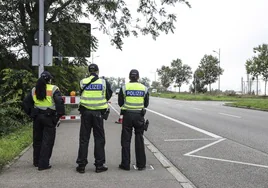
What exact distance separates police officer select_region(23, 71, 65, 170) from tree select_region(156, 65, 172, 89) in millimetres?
79284

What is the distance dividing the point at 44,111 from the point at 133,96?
1.59 metres

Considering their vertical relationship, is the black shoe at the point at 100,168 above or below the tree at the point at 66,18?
below

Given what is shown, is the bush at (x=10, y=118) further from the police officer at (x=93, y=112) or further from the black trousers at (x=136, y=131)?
the black trousers at (x=136, y=131)

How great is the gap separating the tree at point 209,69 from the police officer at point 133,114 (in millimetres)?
56912

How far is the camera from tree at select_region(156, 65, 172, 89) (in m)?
87.8

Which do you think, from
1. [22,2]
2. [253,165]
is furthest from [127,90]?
[22,2]

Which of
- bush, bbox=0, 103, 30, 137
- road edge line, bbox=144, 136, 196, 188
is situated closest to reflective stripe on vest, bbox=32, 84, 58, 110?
road edge line, bbox=144, 136, 196, 188

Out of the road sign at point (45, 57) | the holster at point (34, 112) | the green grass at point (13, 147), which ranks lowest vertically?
the green grass at point (13, 147)

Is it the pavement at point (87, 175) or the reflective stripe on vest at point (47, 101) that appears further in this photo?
the reflective stripe on vest at point (47, 101)

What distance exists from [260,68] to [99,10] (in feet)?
115

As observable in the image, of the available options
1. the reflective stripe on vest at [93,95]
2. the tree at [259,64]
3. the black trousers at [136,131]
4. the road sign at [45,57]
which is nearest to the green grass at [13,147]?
the reflective stripe on vest at [93,95]

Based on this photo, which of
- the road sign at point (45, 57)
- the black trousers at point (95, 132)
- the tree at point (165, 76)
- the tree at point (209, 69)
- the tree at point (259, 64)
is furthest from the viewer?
the tree at point (165, 76)

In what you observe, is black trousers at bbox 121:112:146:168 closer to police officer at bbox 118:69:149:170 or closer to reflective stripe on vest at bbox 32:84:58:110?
police officer at bbox 118:69:149:170

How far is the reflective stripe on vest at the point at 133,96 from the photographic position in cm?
655
